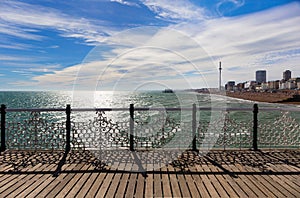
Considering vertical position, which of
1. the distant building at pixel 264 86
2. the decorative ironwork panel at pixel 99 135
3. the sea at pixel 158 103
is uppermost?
the distant building at pixel 264 86

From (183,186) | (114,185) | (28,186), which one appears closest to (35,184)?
(28,186)

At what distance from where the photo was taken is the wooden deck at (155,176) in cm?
319

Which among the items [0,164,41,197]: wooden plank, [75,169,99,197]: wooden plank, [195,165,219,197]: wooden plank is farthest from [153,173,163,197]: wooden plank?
[0,164,41,197]: wooden plank

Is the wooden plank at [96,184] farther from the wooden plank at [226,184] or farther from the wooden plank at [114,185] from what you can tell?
the wooden plank at [226,184]

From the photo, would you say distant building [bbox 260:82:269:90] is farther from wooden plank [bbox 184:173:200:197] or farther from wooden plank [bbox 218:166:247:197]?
wooden plank [bbox 184:173:200:197]

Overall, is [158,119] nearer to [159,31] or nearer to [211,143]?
[211,143]

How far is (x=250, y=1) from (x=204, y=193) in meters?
6.58

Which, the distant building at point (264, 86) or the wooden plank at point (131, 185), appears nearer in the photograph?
the wooden plank at point (131, 185)

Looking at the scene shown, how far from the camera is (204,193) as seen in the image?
3.16 meters

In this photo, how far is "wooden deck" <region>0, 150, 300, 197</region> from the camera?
319 centimetres

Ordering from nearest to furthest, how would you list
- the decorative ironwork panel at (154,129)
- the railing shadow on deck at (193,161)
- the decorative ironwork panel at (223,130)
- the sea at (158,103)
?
the railing shadow on deck at (193,161) < the decorative ironwork panel at (223,130) < the decorative ironwork panel at (154,129) < the sea at (158,103)

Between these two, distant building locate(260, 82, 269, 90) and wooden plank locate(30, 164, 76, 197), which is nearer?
wooden plank locate(30, 164, 76, 197)

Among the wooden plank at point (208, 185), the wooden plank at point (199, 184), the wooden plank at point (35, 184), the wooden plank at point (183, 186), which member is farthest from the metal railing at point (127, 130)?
the wooden plank at point (183, 186)

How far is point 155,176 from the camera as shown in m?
3.74
